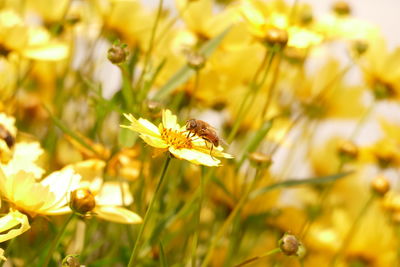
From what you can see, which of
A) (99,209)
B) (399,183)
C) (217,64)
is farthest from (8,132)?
(399,183)

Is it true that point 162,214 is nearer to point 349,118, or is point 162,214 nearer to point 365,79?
point 365,79

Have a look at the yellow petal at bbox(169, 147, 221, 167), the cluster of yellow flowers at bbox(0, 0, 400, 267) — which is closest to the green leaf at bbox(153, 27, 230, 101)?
the cluster of yellow flowers at bbox(0, 0, 400, 267)

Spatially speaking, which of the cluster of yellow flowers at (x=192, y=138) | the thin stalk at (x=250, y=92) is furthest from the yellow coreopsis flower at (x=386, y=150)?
the thin stalk at (x=250, y=92)

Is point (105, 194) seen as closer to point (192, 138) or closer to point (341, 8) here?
point (192, 138)

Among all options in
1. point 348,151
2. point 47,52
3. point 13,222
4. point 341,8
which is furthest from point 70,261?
point 341,8

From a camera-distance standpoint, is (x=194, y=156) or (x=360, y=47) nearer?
(x=194, y=156)

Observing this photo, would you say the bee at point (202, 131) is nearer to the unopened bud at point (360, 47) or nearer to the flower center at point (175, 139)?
the flower center at point (175, 139)
